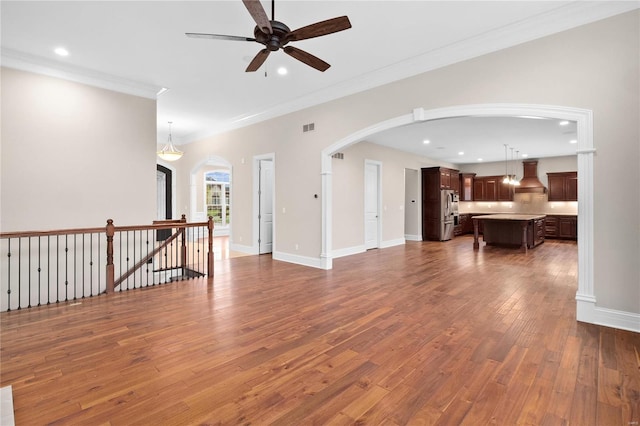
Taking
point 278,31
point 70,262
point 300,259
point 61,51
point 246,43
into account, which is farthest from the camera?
point 300,259

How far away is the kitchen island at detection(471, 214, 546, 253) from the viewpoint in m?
8.64

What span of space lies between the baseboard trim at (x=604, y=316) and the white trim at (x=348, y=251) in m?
4.75

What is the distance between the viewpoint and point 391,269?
20.4 ft

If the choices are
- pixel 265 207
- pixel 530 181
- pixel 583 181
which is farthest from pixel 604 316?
pixel 530 181

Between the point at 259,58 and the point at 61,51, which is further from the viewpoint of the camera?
the point at 61,51

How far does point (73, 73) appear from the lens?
507 centimetres

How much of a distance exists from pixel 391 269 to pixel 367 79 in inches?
144

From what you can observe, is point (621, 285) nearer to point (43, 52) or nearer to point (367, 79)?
point (367, 79)

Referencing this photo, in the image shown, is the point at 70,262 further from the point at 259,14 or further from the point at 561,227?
the point at 561,227

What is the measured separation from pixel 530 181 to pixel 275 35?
1203cm

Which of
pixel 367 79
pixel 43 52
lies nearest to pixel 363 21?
pixel 367 79

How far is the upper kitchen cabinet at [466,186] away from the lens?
1308 cm

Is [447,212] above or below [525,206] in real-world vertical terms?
below

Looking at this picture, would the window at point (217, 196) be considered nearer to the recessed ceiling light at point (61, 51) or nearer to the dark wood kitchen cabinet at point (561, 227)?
the recessed ceiling light at point (61, 51)
